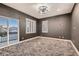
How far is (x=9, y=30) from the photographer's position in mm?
2848

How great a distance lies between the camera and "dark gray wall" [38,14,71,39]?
2.76 metres

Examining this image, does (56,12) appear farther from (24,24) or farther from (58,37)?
(24,24)

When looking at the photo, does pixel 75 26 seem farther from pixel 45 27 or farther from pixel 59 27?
pixel 45 27

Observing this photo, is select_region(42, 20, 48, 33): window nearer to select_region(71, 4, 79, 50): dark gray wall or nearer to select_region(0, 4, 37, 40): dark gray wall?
select_region(0, 4, 37, 40): dark gray wall

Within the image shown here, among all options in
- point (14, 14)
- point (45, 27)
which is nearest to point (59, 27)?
point (45, 27)

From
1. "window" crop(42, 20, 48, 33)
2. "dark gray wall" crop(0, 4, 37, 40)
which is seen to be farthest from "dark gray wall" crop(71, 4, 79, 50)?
"dark gray wall" crop(0, 4, 37, 40)

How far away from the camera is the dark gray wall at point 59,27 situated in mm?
2762

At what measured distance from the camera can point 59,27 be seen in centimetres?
280

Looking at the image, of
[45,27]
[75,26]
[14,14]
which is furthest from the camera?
[14,14]

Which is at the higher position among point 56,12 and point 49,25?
point 56,12

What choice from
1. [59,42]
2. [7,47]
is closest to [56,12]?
[59,42]

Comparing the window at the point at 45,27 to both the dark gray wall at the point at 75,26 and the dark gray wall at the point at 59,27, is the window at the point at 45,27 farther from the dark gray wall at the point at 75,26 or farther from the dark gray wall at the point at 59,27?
the dark gray wall at the point at 75,26

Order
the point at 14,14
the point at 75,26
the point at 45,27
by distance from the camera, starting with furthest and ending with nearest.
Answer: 1. the point at 14,14
2. the point at 45,27
3. the point at 75,26

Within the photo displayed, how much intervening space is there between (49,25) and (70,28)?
0.66 m
